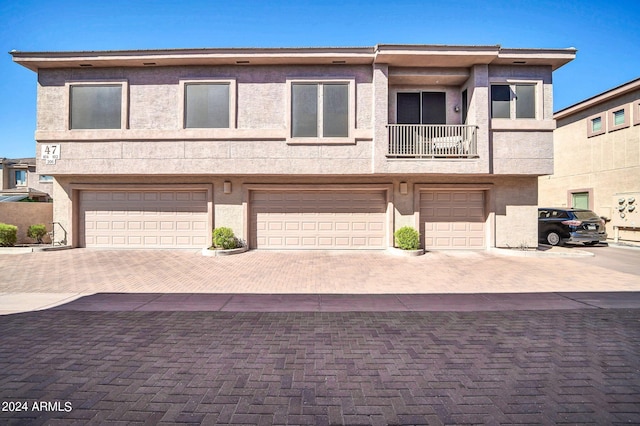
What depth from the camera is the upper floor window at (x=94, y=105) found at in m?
11.8

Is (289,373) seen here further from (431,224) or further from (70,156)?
(70,156)

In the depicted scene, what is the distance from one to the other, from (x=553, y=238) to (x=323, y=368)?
50.3ft

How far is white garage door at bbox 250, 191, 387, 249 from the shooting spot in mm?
12344

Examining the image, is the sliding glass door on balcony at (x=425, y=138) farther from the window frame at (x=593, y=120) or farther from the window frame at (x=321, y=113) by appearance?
the window frame at (x=593, y=120)

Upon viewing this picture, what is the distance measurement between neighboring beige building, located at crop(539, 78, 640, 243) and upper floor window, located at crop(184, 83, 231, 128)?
19.8 meters

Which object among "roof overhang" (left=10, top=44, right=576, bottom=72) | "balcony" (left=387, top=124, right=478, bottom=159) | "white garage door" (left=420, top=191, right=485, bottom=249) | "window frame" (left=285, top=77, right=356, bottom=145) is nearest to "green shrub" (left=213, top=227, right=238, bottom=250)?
"window frame" (left=285, top=77, right=356, bottom=145)

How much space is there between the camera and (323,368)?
3631 mm

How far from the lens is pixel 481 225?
12.5 metres

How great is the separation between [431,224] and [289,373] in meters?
10.3

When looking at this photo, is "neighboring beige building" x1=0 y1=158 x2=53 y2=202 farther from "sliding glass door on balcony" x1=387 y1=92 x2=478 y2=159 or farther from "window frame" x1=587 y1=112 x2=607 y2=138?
"window frame" x1=587 y1=112 x2=607 y2=138

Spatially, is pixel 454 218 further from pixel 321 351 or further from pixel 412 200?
pixel 321 351

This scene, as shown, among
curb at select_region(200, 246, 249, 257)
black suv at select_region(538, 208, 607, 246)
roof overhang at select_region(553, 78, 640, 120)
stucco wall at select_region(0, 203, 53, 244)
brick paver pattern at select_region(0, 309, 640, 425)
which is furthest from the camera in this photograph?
roof overhang at select_region(553, 78, 640, 120)

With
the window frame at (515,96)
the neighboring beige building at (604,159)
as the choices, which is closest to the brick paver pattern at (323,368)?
the window frame at (515,96)

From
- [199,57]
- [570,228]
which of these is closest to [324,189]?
[199,57]
